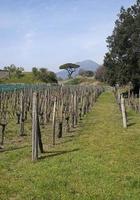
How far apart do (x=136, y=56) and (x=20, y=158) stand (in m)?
47.9

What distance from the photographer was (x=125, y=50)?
6172 cm

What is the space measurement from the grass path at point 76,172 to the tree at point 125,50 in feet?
143

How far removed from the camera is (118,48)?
204 feet

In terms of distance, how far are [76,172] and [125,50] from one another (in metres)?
51.5

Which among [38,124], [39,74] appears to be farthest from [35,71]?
[38,124]

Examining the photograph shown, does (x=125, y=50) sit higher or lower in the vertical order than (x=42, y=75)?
higher

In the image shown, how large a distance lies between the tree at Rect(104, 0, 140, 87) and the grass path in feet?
143

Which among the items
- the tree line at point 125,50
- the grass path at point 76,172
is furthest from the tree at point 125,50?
the grass path at point 76,172

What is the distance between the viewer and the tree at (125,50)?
59.6 m

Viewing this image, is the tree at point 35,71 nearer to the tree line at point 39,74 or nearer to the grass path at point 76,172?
the tree line at point 39,74

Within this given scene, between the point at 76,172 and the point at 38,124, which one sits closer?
the point at 76,172

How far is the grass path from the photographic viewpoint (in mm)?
9578

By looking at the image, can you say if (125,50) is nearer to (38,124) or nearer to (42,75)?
(42,75)

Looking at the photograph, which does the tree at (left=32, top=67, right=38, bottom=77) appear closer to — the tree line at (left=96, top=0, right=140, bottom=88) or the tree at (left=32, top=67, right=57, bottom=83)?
the tree at (left=32, top=67, right=57, bottom=83)
